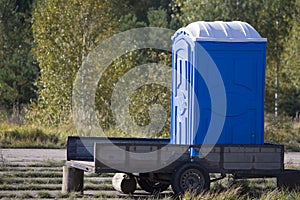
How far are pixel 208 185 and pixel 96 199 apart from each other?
2.10 m

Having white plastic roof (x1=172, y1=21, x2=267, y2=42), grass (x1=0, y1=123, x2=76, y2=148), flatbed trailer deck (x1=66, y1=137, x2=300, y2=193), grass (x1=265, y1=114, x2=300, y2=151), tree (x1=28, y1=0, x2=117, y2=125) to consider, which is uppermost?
tree (x1=28, y1=0, x2=117, y2=125)

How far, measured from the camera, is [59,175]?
1791 centimetres

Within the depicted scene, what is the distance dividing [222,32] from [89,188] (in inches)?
159

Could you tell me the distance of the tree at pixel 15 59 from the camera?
42875 millimetres

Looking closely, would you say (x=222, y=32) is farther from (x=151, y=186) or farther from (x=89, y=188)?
(x=89, y=188)

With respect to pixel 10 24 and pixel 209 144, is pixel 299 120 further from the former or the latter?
pixel 209 144

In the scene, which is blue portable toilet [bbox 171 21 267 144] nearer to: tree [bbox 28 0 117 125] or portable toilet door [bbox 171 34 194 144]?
portable toilet door [bbox 171 34 194 144]

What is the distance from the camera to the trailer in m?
14.3

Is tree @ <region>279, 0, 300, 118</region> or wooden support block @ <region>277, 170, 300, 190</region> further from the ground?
tree @ <region>279, 0, 300, 118</region>

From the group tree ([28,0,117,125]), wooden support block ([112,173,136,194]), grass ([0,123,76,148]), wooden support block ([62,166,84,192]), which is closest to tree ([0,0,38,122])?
tree ([28,0,117,125])

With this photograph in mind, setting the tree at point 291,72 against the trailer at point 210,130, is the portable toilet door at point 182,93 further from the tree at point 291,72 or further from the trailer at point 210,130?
the tree at point 291,72

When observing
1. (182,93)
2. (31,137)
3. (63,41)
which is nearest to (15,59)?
(63,41)

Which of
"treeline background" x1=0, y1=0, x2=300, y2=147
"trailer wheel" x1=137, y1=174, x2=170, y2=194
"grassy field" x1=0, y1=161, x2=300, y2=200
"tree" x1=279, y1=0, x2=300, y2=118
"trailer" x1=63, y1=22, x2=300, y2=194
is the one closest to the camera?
"grassy field" x1=0, y1=161, x2=300, y2=200

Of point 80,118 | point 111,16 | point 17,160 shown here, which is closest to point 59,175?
point 17,160
